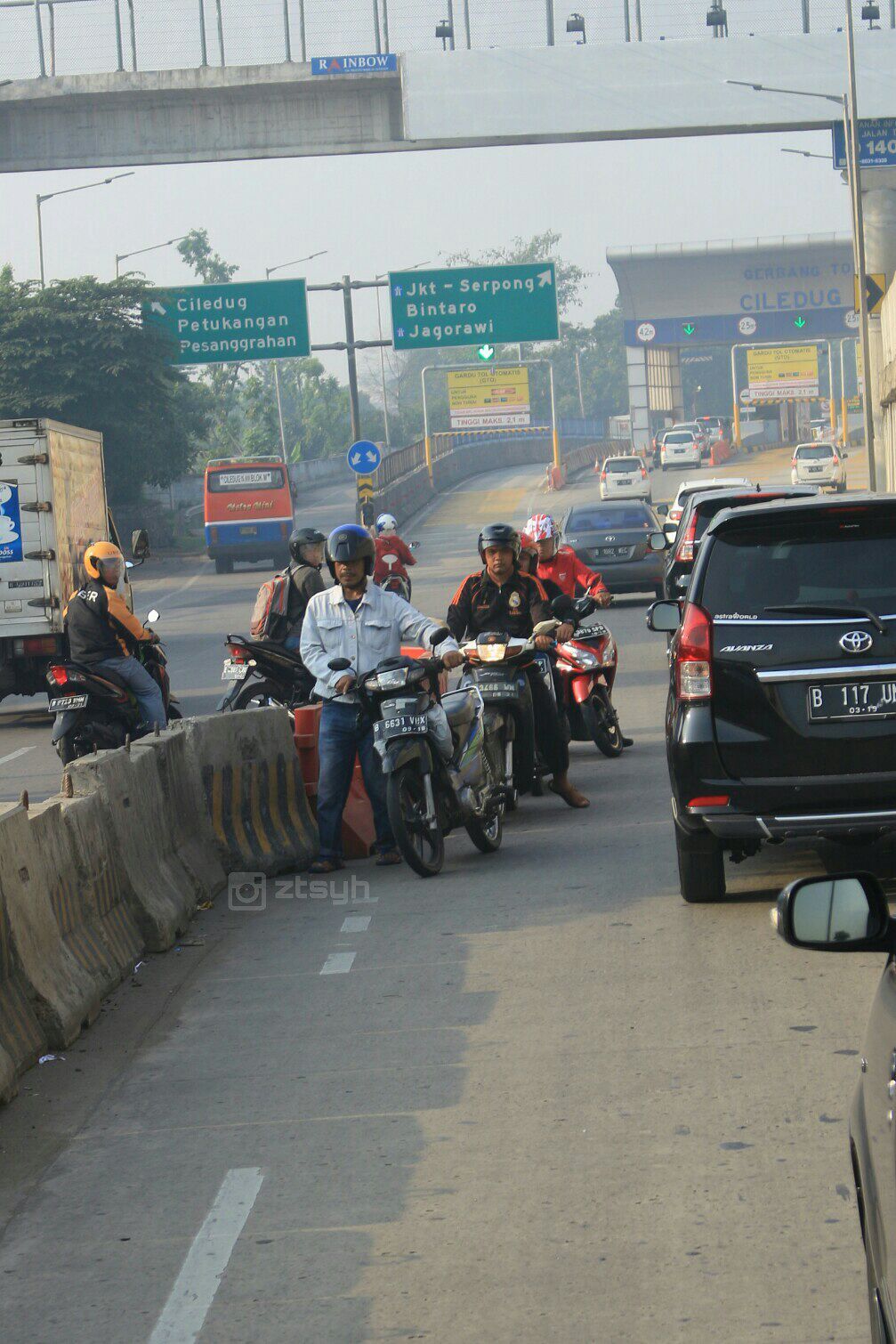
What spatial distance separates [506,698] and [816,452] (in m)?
55.1

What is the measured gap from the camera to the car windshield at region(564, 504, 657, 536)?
3050 centimetres

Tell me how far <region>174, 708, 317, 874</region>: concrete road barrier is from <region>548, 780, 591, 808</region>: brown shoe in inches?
65.5

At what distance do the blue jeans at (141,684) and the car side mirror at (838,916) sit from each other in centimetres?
1108

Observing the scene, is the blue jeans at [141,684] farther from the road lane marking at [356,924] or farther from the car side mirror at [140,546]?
the road lane marking at [356,924]

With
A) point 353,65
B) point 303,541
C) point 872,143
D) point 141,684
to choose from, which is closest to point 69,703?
point 141,684

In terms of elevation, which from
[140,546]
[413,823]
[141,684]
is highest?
[140,546]

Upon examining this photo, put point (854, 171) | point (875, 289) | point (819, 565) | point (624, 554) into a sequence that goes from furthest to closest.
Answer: point (875, 289) < point (854, 171) < point (624, 554) < point (819, 565)

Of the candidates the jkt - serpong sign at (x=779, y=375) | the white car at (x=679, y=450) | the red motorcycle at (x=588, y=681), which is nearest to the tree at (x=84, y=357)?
the white car at (x=679, y=450)

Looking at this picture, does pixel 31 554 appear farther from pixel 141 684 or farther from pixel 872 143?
pixel 872 143

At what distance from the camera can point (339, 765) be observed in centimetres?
995

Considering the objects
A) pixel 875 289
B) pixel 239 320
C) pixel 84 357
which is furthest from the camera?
pixel 84 357

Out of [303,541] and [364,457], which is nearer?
[303,541]

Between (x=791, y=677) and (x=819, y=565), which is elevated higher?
(x=819, y=565)

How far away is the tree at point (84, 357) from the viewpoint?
53656 mm
